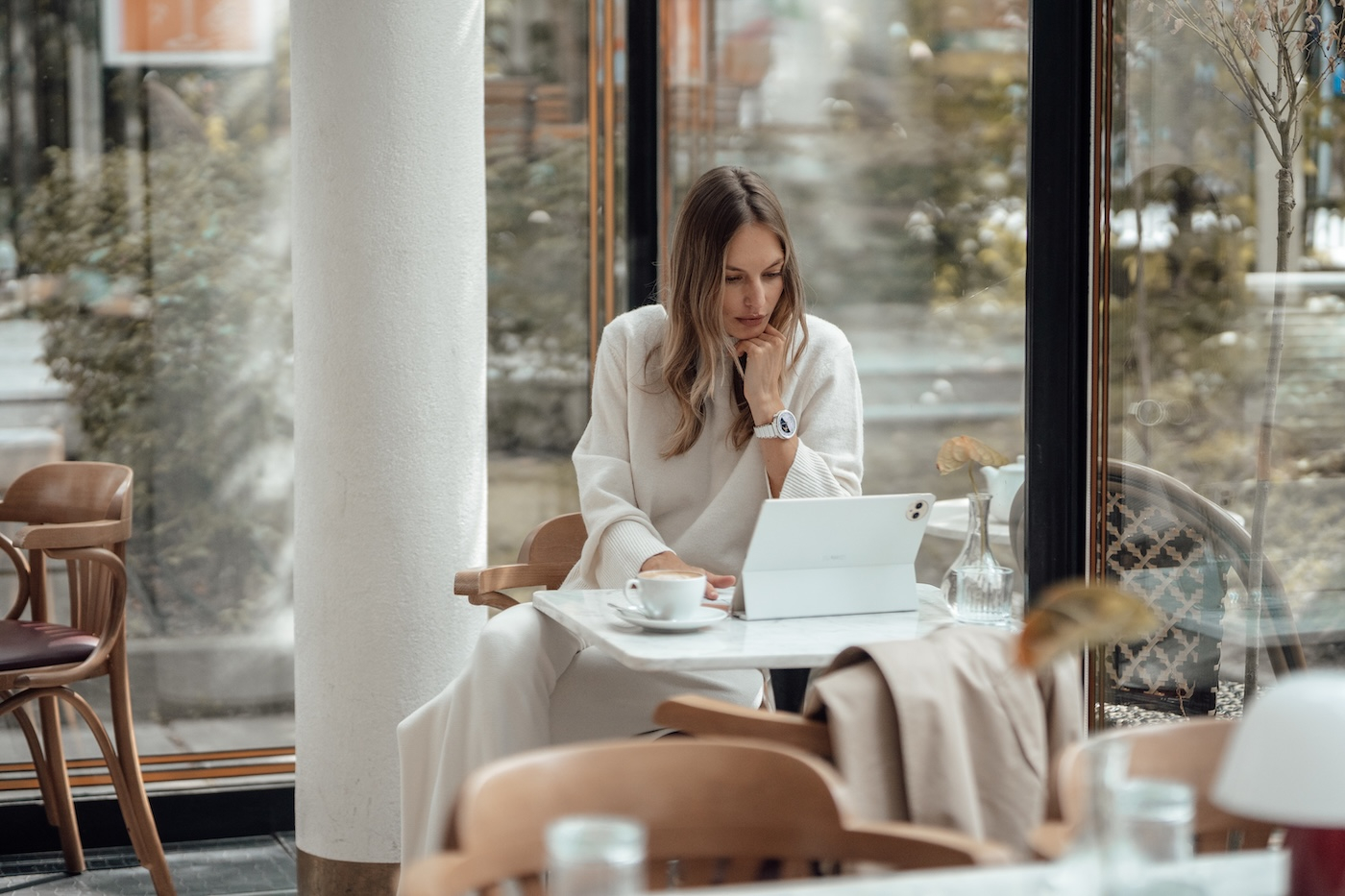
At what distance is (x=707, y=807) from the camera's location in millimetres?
1441

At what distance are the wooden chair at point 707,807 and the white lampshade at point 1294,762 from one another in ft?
1.07

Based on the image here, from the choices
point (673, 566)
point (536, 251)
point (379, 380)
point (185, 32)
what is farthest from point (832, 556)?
point (185, 32)

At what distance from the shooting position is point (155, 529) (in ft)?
13.1

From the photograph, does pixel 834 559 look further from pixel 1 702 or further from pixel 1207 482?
pixel 1 702

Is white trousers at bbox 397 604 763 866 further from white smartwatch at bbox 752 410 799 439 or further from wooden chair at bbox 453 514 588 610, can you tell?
white smartwatch at bbox 752 410 799 439

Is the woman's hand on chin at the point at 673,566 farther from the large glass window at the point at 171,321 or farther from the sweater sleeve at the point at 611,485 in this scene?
the large glass window at the point at 171,321

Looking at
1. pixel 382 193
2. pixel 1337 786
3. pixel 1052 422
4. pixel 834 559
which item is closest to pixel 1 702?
pixel 382 193

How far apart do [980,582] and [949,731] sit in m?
0.68

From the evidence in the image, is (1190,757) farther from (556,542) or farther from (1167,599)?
(556,542)

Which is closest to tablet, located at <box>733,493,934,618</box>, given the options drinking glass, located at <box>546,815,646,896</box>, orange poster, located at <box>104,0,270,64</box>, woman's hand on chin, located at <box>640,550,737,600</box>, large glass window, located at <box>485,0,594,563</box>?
woman's hand on chin, located at <box>640,550,737,600</box>

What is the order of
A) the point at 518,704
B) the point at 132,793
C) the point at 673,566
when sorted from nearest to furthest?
the point at 518,704, the point at 673,566, the point at 132,793

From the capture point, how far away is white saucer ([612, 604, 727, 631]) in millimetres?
2184

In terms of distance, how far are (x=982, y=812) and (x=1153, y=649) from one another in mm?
1099

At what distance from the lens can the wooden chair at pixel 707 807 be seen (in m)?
1.37
